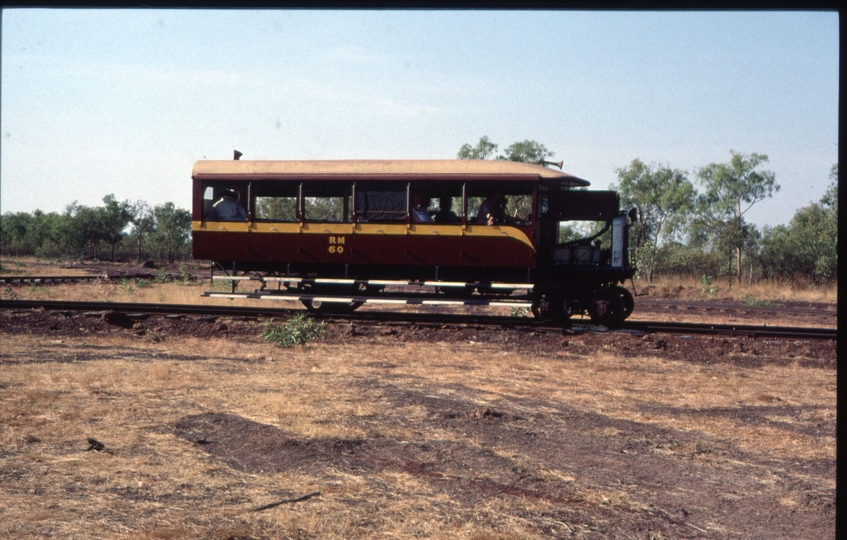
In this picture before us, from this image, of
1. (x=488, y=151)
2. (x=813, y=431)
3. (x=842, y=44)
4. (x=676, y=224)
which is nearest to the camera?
(x=842, y=44)

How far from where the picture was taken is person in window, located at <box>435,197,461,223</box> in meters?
13.9

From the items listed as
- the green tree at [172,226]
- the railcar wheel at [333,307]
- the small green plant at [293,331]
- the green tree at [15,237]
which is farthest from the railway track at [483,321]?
the green tree at [15,237]

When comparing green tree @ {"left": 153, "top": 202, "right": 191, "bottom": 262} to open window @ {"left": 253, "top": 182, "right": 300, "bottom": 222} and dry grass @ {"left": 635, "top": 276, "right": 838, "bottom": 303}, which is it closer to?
dry grass @ {"left": 635, "top": 276, "right": 838, "bottom": 303}

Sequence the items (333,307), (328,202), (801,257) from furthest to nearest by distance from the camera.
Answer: (801,257), (333,307), (328,202)

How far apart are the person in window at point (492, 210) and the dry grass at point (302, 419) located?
2631mm

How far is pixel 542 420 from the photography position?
7199mm

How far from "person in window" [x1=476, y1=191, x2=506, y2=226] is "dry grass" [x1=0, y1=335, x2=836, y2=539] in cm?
263

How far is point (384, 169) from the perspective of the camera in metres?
13.8

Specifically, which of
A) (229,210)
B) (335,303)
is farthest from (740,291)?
(229,210)

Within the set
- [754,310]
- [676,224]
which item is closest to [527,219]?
[754,310]

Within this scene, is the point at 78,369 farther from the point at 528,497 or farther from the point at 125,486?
the point at 528,497

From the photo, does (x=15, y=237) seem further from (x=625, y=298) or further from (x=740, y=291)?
(x=625, y=298)

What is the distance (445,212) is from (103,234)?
52928 mm

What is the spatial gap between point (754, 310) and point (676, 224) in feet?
94.7
